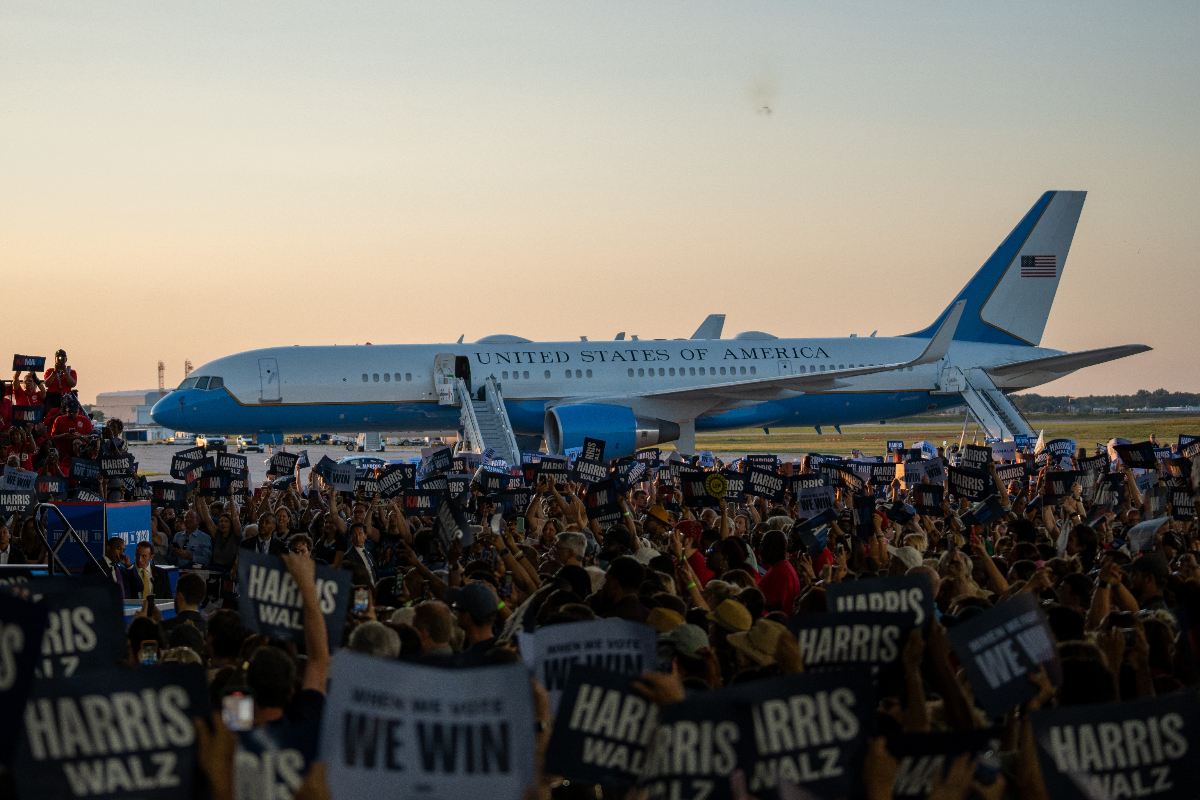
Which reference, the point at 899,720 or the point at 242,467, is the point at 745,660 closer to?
the point at 899,720

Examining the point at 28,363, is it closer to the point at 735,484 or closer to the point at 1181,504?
the point at 735,484

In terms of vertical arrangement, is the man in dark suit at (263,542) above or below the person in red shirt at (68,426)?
below

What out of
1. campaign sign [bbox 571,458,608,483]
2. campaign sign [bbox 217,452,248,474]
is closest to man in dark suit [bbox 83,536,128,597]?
campaign sign [bbox 217,452,248,474]

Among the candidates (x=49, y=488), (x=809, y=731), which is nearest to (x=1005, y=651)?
(x=809, y=731)

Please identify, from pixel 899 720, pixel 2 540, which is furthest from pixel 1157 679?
pixel 2 540

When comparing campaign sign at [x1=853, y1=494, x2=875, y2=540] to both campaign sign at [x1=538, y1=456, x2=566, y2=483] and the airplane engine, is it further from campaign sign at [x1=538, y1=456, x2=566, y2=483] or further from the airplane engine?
the airplane engine

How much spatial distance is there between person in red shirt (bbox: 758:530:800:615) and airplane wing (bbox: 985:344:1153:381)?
28561 mm

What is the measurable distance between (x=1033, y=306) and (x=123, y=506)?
32.1m

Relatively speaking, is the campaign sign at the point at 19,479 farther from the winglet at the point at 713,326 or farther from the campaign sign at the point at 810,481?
the winglet at the point at 713,326

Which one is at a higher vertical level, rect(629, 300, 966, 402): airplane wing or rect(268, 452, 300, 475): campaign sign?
rect(629, 300, 966, 402): airplane wing

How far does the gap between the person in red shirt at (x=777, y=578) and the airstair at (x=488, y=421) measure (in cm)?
2118

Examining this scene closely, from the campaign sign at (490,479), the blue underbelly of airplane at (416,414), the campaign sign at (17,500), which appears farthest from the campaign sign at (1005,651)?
the blue underbelly of airplane at (416,414)

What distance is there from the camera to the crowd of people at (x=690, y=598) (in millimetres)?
4324

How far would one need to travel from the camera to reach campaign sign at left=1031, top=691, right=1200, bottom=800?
→ 3.50 m
